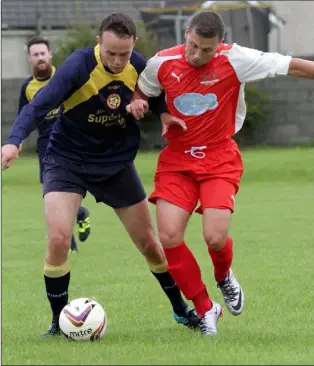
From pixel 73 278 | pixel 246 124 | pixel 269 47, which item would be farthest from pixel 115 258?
pixel 269 47

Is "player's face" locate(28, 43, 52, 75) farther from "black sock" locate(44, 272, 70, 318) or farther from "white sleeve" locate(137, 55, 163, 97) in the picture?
"black sock" locate(44, 272, 70, 318)

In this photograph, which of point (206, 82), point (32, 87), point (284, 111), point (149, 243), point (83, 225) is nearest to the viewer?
point (206, 82)

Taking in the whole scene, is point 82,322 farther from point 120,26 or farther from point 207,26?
point 207,26

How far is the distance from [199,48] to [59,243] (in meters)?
1.59

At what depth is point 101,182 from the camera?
7.20 meters

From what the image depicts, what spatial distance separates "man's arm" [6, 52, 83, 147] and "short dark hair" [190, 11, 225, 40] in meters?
0.82

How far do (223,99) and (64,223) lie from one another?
1.39 meters

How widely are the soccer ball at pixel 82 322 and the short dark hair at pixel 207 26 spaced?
196 cm

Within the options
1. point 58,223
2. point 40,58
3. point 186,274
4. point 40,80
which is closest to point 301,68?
point 186,274

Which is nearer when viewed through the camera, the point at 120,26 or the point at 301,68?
the point at 120,26

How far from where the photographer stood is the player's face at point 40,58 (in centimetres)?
1169

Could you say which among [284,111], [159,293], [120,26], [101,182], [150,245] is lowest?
[284,111]

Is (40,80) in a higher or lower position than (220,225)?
lower

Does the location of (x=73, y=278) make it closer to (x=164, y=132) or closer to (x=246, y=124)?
(x=164, y=132)
